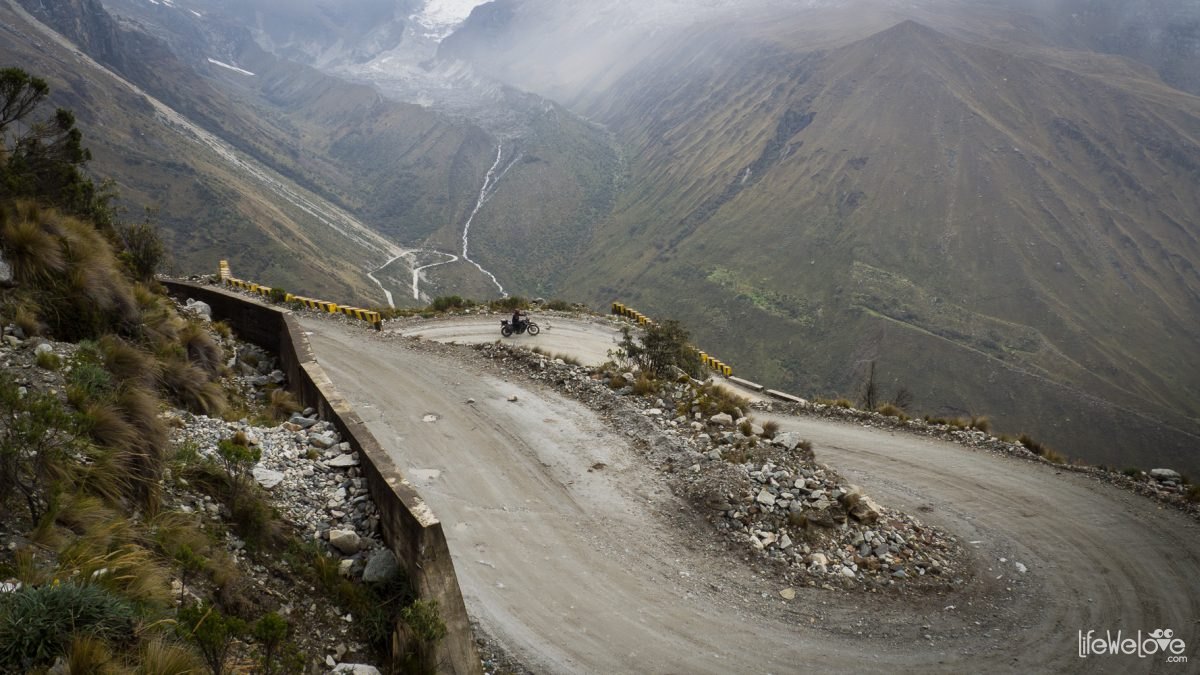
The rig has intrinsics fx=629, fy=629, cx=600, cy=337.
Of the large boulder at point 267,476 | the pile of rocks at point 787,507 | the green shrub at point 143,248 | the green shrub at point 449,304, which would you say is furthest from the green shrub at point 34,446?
the green shrub at point 449,304

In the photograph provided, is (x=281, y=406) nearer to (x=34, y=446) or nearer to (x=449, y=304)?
(x=34, y=446)

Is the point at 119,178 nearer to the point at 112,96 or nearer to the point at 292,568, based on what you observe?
the point at 112,96

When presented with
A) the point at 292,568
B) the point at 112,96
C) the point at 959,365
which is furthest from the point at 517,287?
the point at 292,568

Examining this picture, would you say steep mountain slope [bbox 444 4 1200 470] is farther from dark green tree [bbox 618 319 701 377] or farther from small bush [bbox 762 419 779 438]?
small bush [bbox 762 419 779 438]

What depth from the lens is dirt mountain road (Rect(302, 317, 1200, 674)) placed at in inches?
373

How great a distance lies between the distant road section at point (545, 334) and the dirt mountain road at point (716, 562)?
29.4 feet

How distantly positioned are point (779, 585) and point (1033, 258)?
19690 centimetres

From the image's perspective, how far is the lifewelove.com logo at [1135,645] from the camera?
10.2 metres

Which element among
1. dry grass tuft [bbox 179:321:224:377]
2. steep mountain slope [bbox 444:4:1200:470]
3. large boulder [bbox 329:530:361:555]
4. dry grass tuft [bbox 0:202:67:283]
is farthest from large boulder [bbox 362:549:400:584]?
steep mountain slope [bbox 444:4:1200:470]

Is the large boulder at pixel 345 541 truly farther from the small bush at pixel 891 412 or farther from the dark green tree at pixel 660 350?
the small bush at pixel 891 412

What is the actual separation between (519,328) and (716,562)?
1834cm

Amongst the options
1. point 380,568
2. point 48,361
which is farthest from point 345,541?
point 48,361

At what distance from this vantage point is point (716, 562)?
1127 cm

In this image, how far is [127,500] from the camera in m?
6.56
